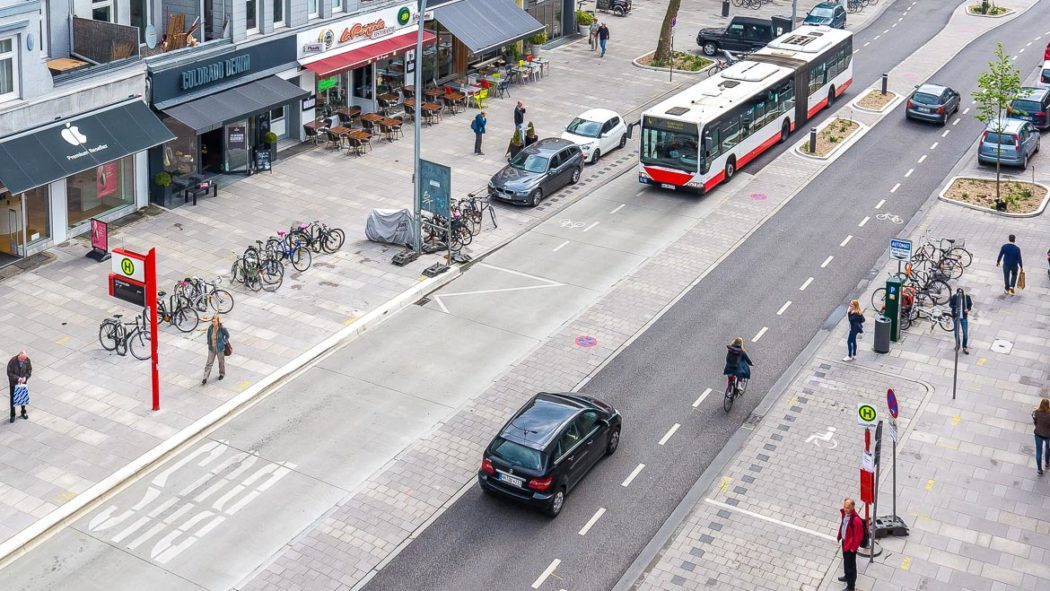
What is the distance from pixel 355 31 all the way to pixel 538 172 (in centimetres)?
1040

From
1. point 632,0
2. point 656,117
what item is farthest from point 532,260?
point 632,0

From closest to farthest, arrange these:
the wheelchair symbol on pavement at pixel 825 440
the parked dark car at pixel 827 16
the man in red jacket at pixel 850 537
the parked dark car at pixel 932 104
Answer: the man in red jacket at pixel 850 537 < the wheelchair symbol on pavement at pixel 825 440 < the parked dark car at pixel 932 104 < the parked dark car at pixel 827 16

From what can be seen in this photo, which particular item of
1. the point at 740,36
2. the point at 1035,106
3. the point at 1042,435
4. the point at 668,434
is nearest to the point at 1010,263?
the point at 1042,435

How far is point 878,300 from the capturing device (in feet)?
118

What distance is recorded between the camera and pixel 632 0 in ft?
252

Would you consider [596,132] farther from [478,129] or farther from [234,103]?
[234,103]

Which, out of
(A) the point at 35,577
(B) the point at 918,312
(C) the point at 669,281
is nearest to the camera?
(A) the point at 35,577

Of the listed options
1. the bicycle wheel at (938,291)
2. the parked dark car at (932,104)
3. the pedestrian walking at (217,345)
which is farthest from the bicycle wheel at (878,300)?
the parked dark car at (932,104)

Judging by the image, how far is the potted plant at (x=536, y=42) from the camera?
62.1 metres

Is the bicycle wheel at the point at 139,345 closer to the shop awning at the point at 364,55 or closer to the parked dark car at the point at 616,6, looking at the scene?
the shop awning at the point at 364,55

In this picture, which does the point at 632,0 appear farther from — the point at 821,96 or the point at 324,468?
the point at 324,468

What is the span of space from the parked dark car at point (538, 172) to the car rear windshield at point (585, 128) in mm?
2685

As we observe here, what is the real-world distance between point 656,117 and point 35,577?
90.5 feet

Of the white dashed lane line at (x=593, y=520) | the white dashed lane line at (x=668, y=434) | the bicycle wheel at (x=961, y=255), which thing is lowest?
the white dashed lane line at (x=593, y=520)
